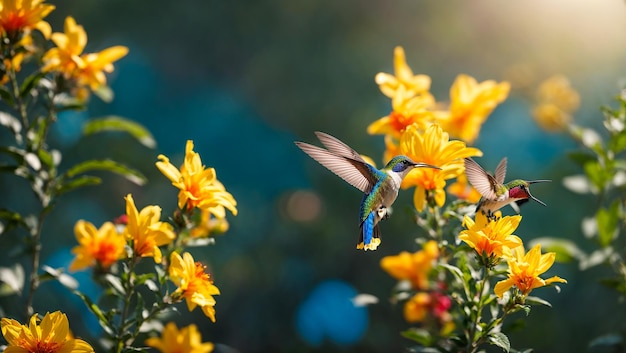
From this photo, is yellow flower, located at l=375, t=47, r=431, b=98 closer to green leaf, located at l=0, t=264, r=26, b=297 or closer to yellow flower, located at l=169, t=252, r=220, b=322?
yellow flower, located at l=169, t=252, r=220, b=322

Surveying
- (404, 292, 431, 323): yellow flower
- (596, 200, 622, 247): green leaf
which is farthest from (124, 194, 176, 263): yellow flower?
(596, 200, 622, 247): green leaf

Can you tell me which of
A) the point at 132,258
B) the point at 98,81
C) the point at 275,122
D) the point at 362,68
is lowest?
the point at 132,258

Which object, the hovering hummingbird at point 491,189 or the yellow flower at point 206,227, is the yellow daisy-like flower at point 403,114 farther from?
the yellow flower at point 206,227

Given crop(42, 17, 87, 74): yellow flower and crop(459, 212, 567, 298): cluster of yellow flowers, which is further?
crop(42, 17, 87, 74): yellow flower

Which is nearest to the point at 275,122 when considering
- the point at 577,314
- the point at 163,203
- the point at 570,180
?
the point at 163,203

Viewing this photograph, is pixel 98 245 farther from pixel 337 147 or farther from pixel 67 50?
pixel 337 147

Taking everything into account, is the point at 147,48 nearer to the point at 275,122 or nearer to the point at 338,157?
the point at 275,122

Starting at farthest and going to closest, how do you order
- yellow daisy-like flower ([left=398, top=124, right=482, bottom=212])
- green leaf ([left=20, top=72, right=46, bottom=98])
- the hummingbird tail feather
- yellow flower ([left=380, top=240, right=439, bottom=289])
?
1. yellow flower ([left=380, top=240, right=439, bottom=289])
2. green leaf ([left=20, top=72, right=46, bottom=98])
3. yellow daisy-like flower ([left=398, top=124, right=482, bottom=212])
4. the hummingbird tail feather
